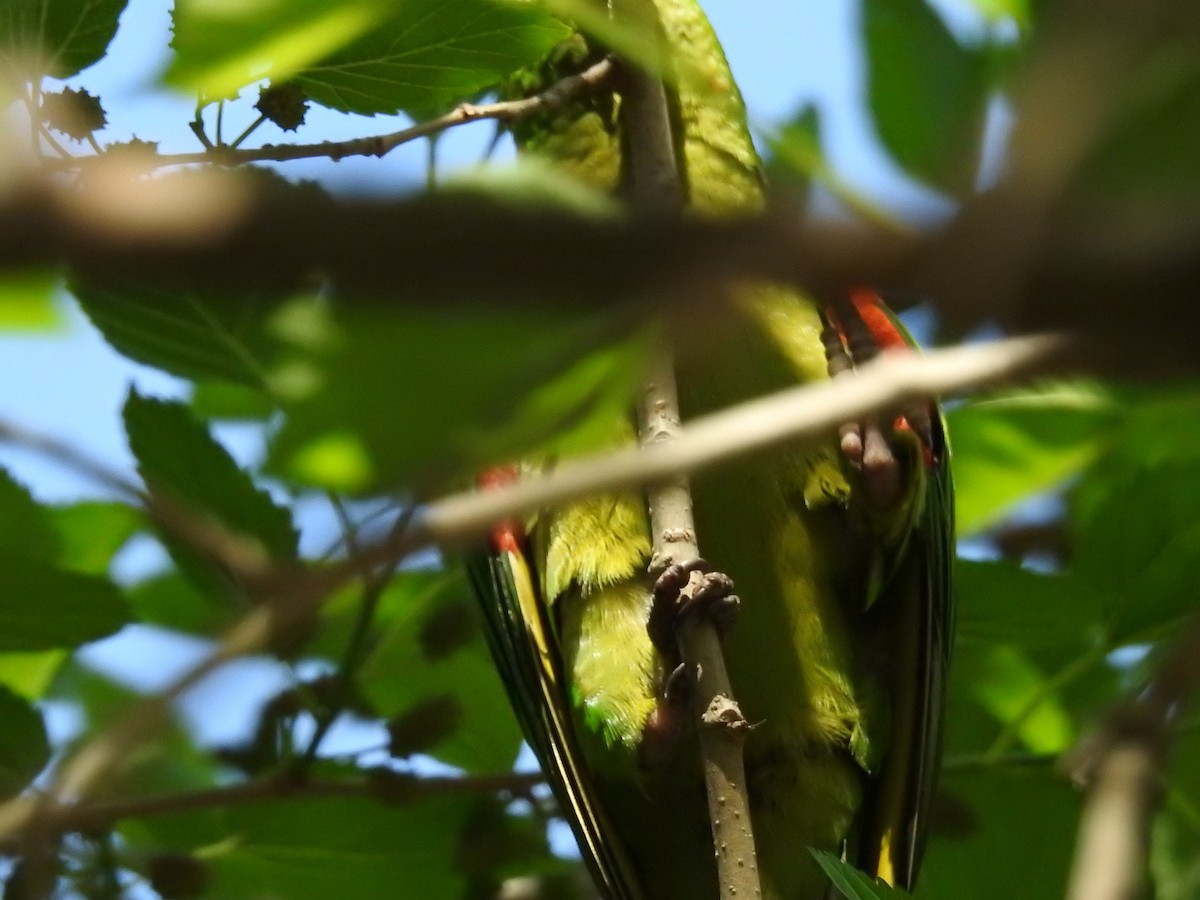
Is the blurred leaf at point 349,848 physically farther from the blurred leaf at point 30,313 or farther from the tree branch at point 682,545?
the blurred leaf at point 30,313

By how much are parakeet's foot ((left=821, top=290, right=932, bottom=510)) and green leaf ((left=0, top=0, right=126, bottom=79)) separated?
1426 millimetres

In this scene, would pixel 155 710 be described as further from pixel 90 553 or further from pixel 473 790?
pixel 90 553

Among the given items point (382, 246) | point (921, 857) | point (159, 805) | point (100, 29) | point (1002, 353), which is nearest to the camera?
point (382, 246)

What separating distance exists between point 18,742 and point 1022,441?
6.32 feet

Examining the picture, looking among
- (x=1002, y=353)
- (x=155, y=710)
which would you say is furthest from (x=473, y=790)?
(x=1002, y=353)

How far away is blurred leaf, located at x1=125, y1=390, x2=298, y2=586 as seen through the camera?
2.47m

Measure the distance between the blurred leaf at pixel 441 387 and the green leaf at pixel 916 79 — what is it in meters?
1.36

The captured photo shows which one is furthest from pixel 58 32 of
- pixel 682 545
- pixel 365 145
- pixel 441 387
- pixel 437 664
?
pixel 441 387

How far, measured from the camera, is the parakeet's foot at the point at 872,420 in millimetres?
3066

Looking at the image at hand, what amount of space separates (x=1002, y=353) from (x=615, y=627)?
2.20 metres

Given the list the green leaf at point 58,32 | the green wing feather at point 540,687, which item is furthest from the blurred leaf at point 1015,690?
the green leaf at point 58,32

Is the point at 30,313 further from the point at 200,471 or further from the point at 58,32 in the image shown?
the point at 58,32

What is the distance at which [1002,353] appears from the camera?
2.89 feet

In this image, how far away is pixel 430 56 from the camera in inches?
83.4
